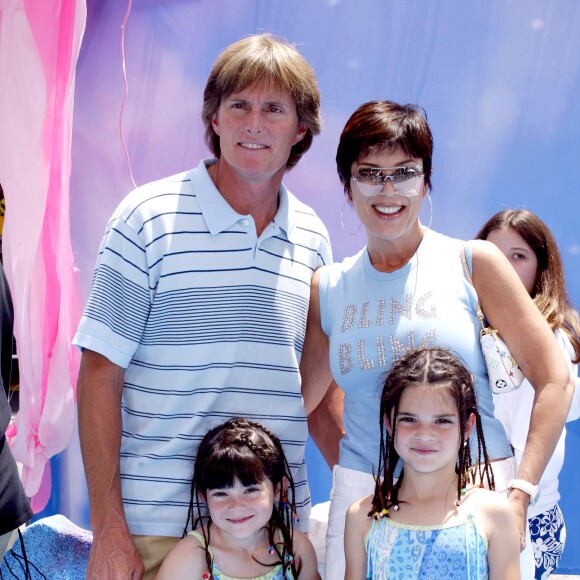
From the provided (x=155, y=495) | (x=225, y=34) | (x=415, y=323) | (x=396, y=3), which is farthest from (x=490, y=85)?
(x=155, y=495)

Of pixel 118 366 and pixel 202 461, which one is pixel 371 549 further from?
pixel 118 366

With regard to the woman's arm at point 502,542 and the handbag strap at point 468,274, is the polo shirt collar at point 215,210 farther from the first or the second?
the woman's arm at point 502,542

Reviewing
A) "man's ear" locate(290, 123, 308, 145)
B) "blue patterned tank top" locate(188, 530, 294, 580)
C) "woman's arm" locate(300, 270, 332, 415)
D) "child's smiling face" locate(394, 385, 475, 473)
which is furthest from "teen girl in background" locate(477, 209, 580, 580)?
"man's ear" locate(290, 123, 308, 145)

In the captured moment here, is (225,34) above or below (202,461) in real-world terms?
above

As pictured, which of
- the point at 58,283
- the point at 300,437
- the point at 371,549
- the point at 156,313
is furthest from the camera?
the point at 58,283

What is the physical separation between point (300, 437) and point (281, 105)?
903 millimetres

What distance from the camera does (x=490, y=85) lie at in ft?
10.8

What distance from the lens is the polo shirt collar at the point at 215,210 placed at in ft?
7.01

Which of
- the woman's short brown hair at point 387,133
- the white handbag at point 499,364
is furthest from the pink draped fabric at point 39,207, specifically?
the white handbag at point 499,364

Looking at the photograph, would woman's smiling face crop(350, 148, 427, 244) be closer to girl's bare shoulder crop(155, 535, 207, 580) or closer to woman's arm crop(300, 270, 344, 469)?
woman's arm crop(300, 270, 344, 469)

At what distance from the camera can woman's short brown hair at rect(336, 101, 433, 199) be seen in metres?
2.10

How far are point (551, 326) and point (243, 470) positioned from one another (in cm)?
145

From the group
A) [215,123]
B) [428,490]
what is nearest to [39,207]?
[215,123]

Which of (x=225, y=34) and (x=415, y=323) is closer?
(x=415, y=323)
